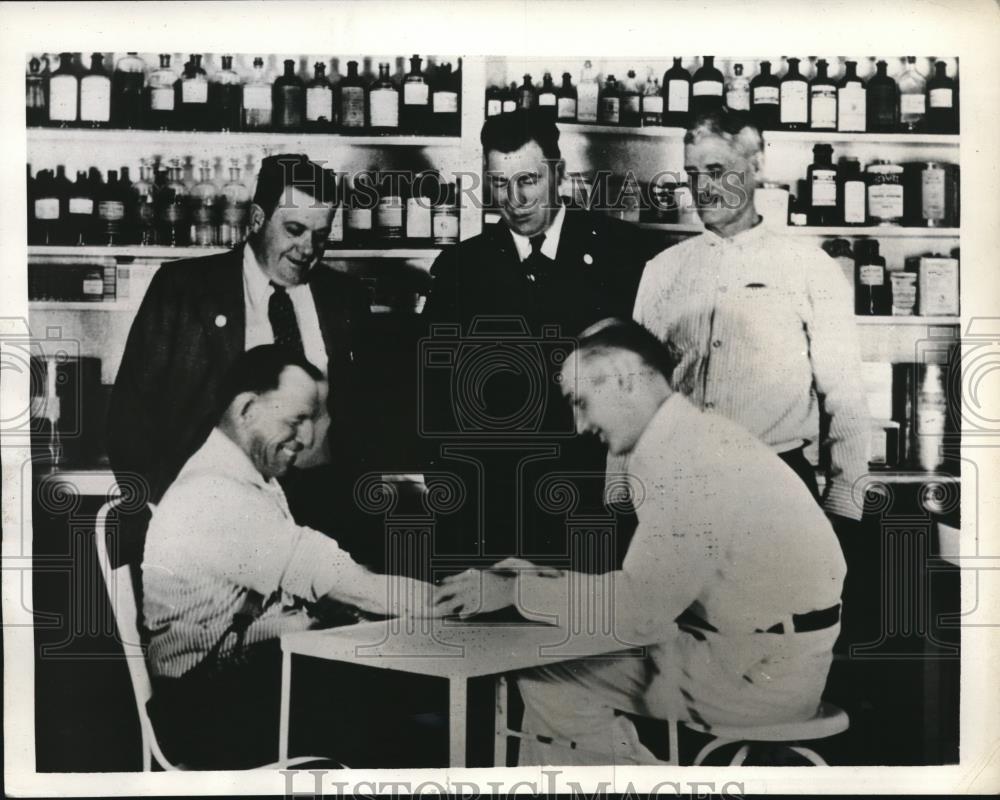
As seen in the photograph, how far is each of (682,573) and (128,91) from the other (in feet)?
5.76

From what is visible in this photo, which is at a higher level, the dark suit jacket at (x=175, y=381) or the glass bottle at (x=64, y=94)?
the glass bottle at (x=64, y=94)

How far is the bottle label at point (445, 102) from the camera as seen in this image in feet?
7.39

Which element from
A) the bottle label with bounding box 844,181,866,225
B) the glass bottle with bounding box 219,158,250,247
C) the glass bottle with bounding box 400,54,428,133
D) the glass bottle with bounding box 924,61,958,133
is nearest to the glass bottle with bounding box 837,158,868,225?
the bottle label with bounding box 844,181,866,225

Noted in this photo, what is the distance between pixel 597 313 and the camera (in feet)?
7.43

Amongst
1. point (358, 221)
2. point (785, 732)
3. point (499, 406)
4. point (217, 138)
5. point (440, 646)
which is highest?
point (217, 138)

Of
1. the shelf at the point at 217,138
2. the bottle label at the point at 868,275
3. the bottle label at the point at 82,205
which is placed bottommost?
the bottle label at the point at 868,275

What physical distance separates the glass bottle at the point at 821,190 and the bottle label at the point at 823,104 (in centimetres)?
6

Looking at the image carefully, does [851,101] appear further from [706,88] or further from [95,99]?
[95,99]

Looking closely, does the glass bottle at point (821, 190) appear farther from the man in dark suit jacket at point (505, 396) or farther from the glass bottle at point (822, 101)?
the man in dark suit jacket at point (505, 396)

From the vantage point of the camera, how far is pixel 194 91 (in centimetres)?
225

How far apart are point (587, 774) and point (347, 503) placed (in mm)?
886

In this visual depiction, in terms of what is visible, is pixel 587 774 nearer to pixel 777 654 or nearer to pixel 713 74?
pixel 777 654

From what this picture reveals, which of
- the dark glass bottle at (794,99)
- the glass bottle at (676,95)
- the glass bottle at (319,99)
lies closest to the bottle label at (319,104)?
the glass bottle at (319,99)

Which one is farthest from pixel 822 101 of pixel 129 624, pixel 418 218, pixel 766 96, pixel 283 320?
pixel 129 624
